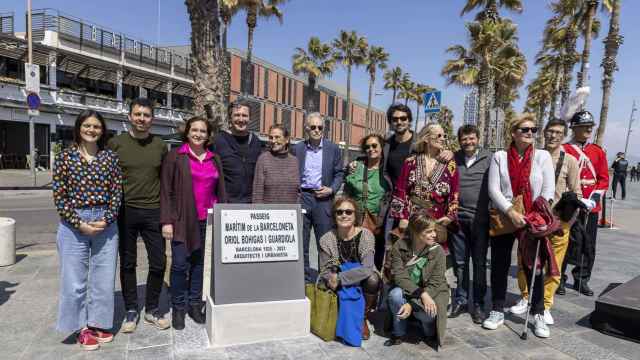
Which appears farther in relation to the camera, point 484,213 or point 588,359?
point 484,213

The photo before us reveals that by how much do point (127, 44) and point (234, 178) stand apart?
3071cm

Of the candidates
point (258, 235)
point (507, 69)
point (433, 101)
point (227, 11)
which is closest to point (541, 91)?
point (507, 69)

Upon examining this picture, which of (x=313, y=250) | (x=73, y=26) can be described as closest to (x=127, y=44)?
(x=73, y=26)

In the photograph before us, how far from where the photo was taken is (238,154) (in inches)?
171

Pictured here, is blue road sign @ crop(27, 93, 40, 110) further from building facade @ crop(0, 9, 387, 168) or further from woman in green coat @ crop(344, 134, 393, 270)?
woman in green coat @ crop(344, 134, 393, 270)

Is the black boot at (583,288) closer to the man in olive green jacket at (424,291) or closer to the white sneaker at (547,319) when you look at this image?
the white sneaker at (547,319)

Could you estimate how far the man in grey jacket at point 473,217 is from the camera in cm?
432

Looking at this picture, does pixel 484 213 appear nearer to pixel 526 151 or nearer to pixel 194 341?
pixel 526 151

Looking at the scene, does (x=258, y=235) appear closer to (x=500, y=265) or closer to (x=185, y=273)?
(x=185, y=273)

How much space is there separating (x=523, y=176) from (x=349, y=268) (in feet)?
6.22

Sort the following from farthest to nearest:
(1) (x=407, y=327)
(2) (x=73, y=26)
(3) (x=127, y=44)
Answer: (3) (x=127, y=44)
(2) (x=73, y=26)
(1) (x=407, y=327)

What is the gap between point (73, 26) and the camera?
1035 inches

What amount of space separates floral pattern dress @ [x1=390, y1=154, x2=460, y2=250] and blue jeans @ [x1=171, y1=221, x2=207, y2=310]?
2041 millimetres


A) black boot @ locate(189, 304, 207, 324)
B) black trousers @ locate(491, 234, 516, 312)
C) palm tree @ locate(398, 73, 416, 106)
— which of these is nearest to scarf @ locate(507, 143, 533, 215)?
black trousers @ locate(491, 234, 516, 312)
